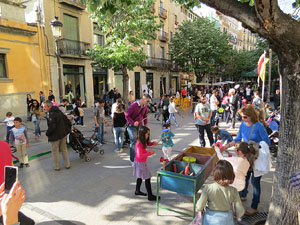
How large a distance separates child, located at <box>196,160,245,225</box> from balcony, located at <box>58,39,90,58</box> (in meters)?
14.9

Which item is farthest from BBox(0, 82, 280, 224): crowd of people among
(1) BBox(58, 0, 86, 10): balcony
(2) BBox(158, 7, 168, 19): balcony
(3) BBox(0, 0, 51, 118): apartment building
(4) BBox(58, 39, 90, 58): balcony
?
(2) BBox(158, 7, 168, 19): balcony

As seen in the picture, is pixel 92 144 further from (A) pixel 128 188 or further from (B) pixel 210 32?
(B) pixel 210 32

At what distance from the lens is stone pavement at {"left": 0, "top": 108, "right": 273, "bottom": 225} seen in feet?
11.8

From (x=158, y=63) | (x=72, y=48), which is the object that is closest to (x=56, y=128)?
(x=72, y=48)

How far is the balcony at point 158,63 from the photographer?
2545 centimetres

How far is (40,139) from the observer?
8602 mm

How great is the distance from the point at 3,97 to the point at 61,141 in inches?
353

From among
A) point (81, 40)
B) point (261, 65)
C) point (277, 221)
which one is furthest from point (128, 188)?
point (81, 40)

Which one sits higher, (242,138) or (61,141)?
(242,138)

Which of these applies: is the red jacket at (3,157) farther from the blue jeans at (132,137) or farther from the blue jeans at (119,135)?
the blue jeans at (119,135)

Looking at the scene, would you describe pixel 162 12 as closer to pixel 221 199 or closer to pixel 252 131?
pixel 252 131

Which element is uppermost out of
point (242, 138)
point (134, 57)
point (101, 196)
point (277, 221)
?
point (134, 57)

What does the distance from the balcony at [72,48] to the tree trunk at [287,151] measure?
14.9 metres

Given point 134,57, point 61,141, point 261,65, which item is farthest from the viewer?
point 134,57
